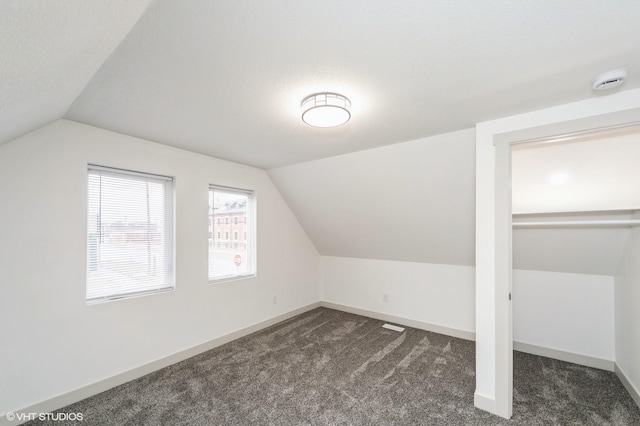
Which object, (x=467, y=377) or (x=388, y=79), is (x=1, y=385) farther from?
(x=467, y=377)

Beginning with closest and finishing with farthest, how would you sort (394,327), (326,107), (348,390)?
(326,107)
(348,390)
(394,327)

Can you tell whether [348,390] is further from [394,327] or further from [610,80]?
[610,80]

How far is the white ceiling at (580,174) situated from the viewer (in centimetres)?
228

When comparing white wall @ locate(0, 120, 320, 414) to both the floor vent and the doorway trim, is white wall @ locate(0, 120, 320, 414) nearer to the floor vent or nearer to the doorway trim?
the floor vent

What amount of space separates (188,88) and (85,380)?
2542mm

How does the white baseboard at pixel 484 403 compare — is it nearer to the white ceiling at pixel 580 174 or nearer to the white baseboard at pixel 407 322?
the white baseboard at pixel 407 322

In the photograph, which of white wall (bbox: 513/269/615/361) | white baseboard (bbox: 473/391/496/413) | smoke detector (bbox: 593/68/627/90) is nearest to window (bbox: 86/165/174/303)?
white baseboard (bbox: 473/391/496/413)

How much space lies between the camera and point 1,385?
198cm

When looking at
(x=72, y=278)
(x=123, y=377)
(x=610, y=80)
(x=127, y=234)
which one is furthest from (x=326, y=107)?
(x=123, y=377)

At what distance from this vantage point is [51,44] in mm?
953

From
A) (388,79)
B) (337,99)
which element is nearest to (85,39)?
(337,99)

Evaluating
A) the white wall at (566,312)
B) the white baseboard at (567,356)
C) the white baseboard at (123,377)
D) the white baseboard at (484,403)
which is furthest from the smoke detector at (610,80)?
the white baseboard at (123,377)

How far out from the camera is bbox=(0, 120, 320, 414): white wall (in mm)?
2059

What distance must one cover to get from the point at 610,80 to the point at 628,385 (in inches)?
99.1
